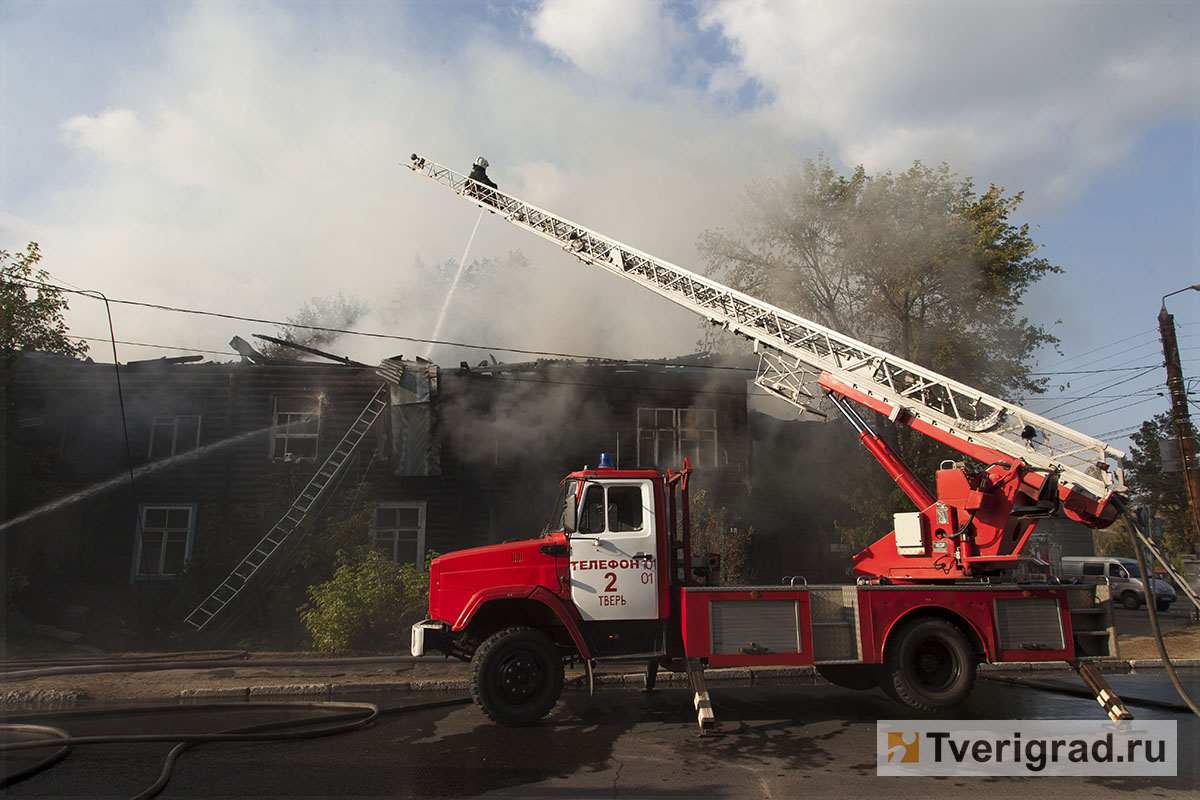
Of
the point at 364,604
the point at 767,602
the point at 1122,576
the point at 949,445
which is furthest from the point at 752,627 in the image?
the point at 1122,576

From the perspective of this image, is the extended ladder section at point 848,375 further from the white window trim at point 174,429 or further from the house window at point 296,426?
the white window trim at point 174,429

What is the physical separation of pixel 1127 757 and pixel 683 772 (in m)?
4.16

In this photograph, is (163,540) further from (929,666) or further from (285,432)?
(929,666)

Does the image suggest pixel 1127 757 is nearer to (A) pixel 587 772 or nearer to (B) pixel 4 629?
(A) pixel 587 772

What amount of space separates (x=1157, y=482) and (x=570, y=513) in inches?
2229

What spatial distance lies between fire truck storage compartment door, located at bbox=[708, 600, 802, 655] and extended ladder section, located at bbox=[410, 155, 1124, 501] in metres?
3.68

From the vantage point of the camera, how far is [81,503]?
55.2 ft

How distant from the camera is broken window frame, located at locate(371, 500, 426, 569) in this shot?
17828 millimetres

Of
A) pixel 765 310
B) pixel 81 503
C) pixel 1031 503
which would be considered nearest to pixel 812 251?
pixel 765 310

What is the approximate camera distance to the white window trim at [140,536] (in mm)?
16922

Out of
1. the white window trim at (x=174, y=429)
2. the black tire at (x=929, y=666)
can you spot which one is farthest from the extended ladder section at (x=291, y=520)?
the black tire at (x=929, y=666)

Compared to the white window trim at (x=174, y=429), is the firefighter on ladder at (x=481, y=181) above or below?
above

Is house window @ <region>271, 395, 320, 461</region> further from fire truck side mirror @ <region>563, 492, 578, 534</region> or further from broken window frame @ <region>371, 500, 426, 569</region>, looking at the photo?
fire truck side mirror @ <region>563, 492, 578, 534</region>

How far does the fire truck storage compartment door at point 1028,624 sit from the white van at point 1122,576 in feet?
66.6
